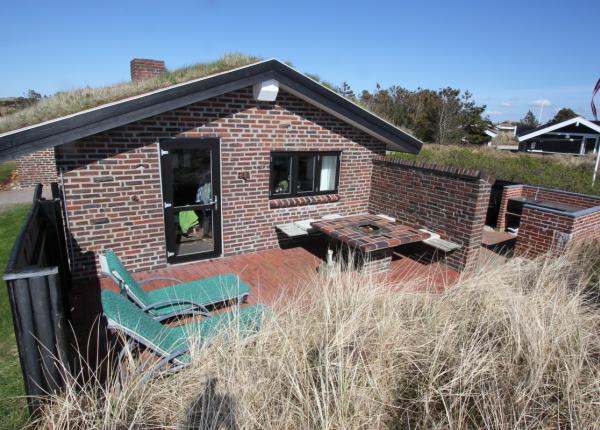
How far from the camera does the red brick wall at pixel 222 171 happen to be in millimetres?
4969

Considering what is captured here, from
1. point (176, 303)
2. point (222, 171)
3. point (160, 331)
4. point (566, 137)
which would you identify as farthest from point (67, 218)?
point (566, 137)

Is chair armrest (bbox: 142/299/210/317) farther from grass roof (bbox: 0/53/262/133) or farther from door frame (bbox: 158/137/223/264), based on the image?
grass roof (bbox: 0/53/262/133)

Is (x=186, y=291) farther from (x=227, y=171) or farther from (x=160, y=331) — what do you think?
(x=227, y=171)

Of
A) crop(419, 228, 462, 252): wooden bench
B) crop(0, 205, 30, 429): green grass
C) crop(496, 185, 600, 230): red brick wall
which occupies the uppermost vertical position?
crop(496, 185, 600, 230): red brick wall

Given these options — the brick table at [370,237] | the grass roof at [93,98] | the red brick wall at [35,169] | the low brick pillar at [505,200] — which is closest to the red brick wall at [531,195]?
the low brick pillar at [505,200]

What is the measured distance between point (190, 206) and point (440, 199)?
4274 millimetres

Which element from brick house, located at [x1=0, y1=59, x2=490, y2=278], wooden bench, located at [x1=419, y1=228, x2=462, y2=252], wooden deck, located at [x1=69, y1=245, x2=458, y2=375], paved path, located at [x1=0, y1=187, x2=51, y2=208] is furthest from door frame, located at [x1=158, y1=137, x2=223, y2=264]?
paved path, located at [x1=0, y1=187, x2=51, y2=208]

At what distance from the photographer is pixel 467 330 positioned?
323 centimetres

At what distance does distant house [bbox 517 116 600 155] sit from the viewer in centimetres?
2892

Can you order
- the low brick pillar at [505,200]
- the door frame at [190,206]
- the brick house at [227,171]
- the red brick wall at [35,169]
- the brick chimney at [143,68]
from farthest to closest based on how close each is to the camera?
the red brick wall at [35,169], the low brick pillar at [505,200], the brick chimney at [143,68], the door frame at [190,206], the brick house at [227,171]

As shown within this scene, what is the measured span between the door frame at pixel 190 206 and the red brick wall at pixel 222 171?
8 cm

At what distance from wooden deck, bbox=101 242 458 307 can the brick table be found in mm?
329

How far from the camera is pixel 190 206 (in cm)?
579

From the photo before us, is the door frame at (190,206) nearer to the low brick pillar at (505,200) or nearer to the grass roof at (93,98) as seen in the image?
the grass roof at (93,98)
